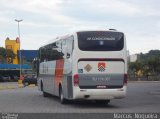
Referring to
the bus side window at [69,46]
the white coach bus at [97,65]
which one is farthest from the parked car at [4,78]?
the white coach bus at [97,65]

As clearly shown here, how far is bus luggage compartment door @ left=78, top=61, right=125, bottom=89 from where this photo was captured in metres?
23.8

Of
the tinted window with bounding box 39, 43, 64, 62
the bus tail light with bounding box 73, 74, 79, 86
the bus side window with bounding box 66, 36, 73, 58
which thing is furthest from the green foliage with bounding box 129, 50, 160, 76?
the bus tail light with bounding box 73, 74, 79, 86

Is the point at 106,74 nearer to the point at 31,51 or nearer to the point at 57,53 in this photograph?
the point at 57,53

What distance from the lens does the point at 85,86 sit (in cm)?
2377

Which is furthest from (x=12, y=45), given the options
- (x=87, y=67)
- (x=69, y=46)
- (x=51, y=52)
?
(x=87, y=67)

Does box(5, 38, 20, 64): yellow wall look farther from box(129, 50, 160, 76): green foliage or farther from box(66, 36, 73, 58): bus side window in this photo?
box(66, 36, 73, 58): bus side window

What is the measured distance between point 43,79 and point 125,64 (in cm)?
980

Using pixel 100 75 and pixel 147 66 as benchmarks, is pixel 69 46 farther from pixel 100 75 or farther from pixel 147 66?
pixel 147 66

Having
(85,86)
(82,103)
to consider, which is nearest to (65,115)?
(85,86)

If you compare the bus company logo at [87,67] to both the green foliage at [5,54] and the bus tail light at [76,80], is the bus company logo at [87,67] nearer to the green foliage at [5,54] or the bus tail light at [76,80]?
the bus tail light at [76,80]

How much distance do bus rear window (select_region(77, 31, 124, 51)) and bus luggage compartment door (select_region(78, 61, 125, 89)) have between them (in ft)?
2.10

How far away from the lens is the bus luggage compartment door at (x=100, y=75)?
77.9ft

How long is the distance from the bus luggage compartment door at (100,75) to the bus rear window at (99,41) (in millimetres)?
641

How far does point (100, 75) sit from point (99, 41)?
1539 millimetres
